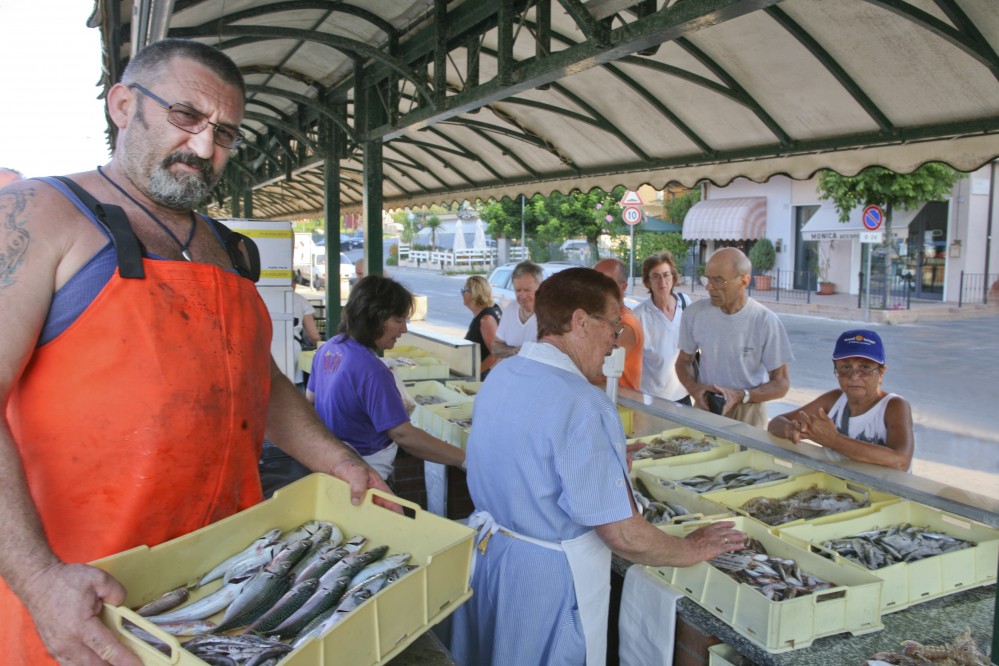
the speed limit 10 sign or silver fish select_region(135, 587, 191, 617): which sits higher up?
the speed limit 10 sign

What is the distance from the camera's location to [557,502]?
248 centimetres

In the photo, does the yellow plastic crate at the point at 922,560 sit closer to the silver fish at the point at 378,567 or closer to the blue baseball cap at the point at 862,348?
the blue baseball cap at the point at 862,348

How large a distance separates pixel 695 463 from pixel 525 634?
1717 millimetres

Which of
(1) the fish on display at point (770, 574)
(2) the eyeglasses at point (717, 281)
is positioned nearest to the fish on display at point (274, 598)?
(1) the fish on display at point (770, 574)

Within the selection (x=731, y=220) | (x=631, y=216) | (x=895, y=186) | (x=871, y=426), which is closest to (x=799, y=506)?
(x=871, y=426)

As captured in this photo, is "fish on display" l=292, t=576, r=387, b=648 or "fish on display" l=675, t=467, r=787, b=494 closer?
"fish on display" l=292, t=576, r=387, b=648

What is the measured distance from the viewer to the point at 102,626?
4.47ft

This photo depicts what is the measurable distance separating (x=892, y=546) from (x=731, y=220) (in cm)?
3112

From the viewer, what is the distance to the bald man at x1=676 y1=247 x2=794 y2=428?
5297mm

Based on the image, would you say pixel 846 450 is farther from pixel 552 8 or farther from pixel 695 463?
pixel 552 8

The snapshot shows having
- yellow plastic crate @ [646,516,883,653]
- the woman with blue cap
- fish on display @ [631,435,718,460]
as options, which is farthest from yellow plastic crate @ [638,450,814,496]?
yellow plastic crate @ [646,516,883,653]

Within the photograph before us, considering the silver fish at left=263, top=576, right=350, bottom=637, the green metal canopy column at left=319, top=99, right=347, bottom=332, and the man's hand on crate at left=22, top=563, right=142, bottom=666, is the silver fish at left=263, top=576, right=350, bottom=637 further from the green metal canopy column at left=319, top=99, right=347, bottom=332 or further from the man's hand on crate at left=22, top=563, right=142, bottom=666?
the green metal canopy column at left=319, top=99, right=347, bottom=332

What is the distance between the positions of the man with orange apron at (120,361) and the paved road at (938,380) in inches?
303

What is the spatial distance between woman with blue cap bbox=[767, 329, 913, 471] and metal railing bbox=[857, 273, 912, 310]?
21.1m
